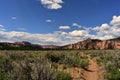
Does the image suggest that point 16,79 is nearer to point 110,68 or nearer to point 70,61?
point 110,68

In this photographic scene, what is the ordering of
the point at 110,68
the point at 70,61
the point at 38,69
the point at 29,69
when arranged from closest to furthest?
the point at 38,69, the point at 29,69, the point at 110,68, the point at 70,61

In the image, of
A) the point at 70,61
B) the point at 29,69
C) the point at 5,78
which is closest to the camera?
the point at 29,69

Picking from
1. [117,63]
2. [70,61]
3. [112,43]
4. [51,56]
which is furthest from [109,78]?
[112,43]

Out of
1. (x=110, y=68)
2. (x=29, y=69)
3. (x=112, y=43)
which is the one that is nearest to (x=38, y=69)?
(x=29, y=69)

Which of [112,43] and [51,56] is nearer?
[51,56]

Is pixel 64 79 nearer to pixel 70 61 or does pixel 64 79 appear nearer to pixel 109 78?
pixel 109 78

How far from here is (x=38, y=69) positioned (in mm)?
11008

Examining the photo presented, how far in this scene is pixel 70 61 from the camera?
24.3 m

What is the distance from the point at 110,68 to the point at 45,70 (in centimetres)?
913

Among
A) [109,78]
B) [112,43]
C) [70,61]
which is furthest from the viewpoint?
[112,43]

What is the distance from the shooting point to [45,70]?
36.1 feet

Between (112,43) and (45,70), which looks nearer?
(45,70)

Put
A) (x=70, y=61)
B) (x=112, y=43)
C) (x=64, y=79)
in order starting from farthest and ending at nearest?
(x=112, y=43)
(x=70, y=61)
(x=64, y=79)

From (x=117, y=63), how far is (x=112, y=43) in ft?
471
